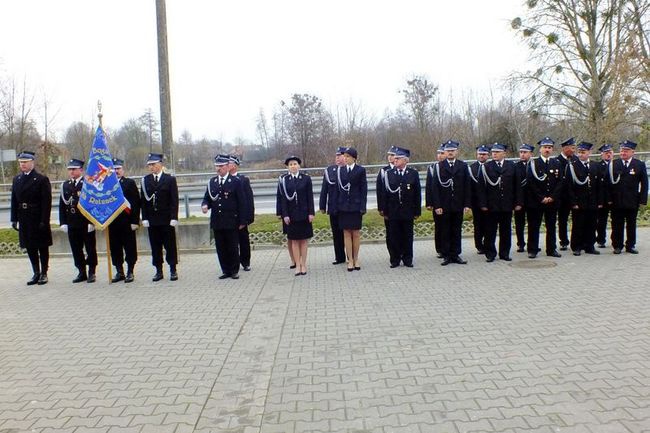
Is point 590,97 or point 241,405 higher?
point 590,97

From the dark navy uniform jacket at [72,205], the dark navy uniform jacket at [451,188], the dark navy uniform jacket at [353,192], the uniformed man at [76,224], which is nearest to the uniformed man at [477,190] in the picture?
the dark navy uniform jacket at [451,188]

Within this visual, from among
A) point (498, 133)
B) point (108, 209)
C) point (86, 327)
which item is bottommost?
point (86, 327)

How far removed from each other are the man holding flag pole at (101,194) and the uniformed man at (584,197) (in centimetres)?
773

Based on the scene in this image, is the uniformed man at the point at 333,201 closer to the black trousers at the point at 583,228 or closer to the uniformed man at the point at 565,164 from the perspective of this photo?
the uniformed man at the point at 565,164

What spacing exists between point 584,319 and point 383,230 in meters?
6.40

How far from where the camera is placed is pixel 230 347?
5105 millimetres

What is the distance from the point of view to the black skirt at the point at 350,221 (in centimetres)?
852

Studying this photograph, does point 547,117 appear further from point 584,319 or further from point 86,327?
point 86,327

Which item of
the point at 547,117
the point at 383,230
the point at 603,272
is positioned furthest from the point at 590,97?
the point at 603,272

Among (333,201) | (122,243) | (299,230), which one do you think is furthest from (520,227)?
(122,243)

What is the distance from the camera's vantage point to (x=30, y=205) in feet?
27.5

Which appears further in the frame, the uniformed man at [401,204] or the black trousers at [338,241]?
the black trousers at [338,241]

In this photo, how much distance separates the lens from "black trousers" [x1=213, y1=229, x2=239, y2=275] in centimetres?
841

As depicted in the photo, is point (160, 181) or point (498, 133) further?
point (498, 133)
